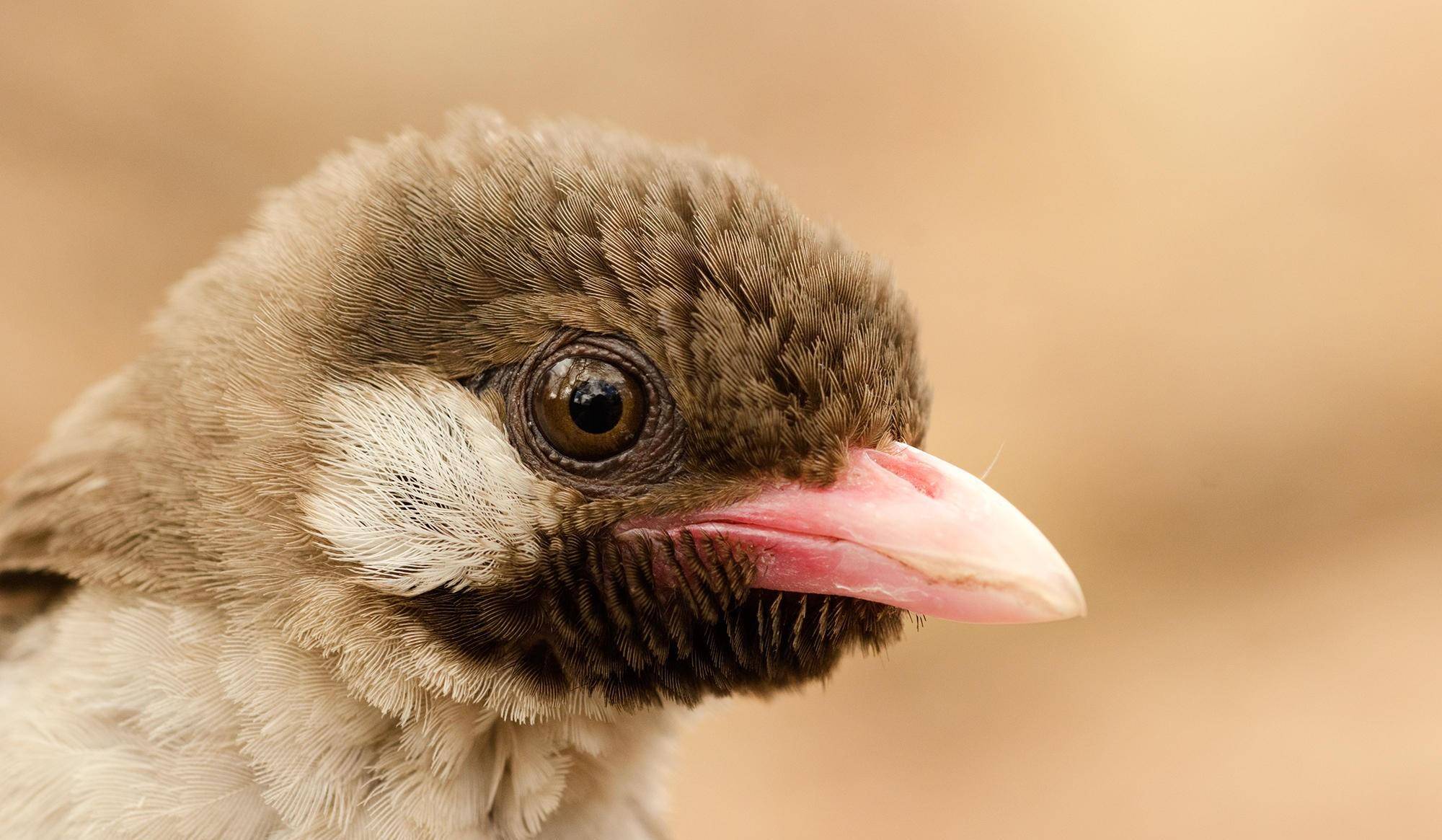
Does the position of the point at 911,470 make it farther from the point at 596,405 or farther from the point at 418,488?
the point at 418,488

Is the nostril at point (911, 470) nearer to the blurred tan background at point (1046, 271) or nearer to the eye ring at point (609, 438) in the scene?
the eye ring at point (609, 438)

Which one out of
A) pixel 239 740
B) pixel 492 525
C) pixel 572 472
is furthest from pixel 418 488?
pixel 239 740

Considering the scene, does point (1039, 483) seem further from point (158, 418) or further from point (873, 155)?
point (158, 418)

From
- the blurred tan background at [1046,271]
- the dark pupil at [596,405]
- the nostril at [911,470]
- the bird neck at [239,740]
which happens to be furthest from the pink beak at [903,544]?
the blurred tan background at [1046,271]

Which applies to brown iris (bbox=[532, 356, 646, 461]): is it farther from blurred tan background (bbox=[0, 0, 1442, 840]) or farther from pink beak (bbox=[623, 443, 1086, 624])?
blurred tan background (bbox=[0, 0, 1442, 840])

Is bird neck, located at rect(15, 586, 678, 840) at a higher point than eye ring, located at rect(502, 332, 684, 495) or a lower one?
lower

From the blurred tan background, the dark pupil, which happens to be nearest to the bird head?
the dark pupil

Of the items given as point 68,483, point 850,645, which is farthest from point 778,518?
point 68,483
